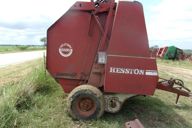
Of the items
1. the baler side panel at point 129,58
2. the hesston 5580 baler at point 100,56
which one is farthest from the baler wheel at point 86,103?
the baler side panel at point 129,58

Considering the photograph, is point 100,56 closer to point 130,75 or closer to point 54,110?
point 130,75

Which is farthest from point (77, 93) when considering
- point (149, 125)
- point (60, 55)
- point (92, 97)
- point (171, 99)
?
point (171, 99)

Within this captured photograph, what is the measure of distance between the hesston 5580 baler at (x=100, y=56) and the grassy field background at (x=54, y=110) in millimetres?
297

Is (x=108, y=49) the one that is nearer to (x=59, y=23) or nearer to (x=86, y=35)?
(x=86, y=35)

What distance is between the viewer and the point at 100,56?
6535 mm

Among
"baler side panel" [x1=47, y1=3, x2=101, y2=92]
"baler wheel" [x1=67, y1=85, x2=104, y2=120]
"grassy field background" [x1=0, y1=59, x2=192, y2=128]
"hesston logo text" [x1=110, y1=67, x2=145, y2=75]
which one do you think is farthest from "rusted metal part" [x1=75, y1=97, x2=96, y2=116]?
"hesston logo text" [x1=110, y1=67, x2=145, y2=75]

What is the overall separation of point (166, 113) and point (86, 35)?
2.31 metres

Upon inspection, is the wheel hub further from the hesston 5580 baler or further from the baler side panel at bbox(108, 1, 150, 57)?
the baler side panel at bbox(108, 1, 150, 57)

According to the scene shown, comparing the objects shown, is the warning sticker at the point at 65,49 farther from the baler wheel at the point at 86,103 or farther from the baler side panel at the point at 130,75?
the baler side panel at the point at 130,75

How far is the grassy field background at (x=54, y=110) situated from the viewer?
5.63 m

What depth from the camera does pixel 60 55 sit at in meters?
6.73

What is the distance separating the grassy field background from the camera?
222 inches

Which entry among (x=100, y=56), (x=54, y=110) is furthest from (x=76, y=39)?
(x=54, y=110)

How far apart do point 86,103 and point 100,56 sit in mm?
950
